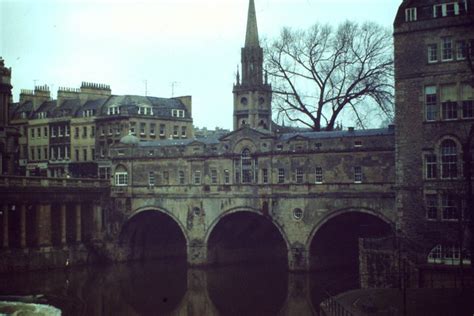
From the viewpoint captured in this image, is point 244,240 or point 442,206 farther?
point 244,240

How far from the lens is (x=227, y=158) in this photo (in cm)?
6669

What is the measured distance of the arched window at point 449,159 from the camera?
1801 inches

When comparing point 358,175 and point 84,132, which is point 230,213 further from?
point 84,132

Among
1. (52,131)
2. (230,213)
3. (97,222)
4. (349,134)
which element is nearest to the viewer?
(349,134)

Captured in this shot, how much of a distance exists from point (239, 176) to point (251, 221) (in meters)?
4.59

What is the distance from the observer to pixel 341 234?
210 ft

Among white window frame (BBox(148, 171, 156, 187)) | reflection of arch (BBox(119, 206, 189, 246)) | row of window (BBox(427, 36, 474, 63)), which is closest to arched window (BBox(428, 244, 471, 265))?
row of window (BBox(427, 36, 474, 63))

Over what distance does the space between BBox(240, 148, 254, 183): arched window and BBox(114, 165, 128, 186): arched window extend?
1283 centimetres

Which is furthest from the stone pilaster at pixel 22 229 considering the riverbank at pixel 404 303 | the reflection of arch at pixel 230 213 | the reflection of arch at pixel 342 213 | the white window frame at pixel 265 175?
the riverbank at pixel 404 303

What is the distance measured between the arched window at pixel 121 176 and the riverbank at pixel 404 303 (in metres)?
36.7

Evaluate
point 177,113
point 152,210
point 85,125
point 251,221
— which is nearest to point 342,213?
point 251,221

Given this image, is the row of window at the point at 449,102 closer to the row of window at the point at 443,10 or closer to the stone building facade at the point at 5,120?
the row of window at the point at 443,10

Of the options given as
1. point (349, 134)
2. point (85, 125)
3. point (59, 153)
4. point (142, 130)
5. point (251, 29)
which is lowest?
point (349, 134)

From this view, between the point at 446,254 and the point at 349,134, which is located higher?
the point at 349,134
